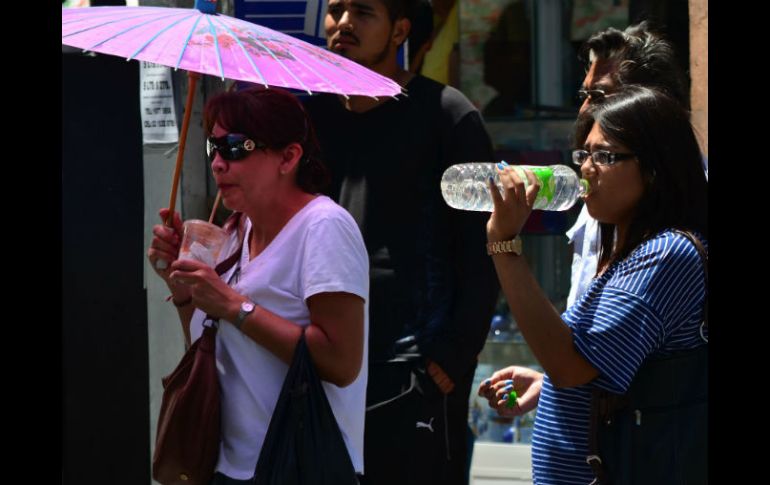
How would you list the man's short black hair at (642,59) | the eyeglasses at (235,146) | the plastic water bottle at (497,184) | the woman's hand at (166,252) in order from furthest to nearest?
the man's short black hair at (642,59) → the woman's hand at (166,252) → the eyeglasses at (235,146) → the plastic water bottle at (497,184)

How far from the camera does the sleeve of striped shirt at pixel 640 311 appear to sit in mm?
2863

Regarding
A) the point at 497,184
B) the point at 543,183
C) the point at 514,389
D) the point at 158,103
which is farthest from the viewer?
the point at 158,103

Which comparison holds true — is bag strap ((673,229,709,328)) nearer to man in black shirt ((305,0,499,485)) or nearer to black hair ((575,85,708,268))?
black hair ((575,85,708,268))

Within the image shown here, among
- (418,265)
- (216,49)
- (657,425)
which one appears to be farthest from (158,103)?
(657,425)

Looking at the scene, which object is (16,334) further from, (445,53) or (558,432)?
(445,53)

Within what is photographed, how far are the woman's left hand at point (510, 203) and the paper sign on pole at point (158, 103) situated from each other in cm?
219

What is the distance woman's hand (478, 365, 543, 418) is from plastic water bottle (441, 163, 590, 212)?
496 millimetres

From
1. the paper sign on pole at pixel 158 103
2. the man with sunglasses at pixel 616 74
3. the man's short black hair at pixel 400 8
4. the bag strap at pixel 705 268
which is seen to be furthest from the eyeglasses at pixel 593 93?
the paper sign on pole at pixel 158 103

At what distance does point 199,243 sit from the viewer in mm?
3404

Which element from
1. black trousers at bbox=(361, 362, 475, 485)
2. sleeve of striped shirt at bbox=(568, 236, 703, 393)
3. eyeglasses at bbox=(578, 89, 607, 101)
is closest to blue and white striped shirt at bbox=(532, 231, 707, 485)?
sleeve of striped shirt at bbox=(568, 236, 703, 393)

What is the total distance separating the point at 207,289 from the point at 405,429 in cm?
111

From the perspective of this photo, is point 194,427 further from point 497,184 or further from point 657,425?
point 657,425

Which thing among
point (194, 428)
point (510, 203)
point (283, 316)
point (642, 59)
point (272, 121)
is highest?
point (642, 59)

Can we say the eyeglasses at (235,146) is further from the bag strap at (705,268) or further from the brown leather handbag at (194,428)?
the bag strap at (705,268)
